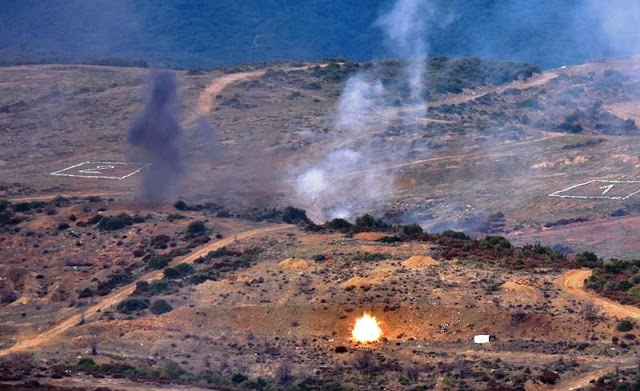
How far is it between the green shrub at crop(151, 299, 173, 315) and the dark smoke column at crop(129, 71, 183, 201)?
20.7 meters

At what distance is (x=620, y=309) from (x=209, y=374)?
51.4ft

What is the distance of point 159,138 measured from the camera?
81688mm

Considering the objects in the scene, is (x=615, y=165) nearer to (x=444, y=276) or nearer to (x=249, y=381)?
(x=444, y=276)

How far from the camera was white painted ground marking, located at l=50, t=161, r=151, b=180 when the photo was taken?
81375mm

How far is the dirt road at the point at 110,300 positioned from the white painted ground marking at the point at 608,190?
19.0 meters

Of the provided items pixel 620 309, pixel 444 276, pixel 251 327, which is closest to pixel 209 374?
pixel 251 327

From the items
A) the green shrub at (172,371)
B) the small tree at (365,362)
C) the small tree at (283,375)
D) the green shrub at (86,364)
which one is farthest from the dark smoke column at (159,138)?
the small tree at (365,362)

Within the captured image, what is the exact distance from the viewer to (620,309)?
47.2 meters

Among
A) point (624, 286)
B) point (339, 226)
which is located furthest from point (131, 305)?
point (624, 286)

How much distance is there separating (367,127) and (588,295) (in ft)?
152

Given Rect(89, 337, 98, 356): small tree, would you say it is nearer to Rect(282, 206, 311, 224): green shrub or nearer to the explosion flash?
the explosion flash

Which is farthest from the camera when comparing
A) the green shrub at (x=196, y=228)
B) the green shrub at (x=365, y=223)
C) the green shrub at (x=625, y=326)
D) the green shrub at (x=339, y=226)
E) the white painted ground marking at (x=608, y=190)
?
the white painted ground marking at (x=608, y=190)

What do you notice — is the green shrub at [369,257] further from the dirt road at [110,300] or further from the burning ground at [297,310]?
the dirt road at [110,300]

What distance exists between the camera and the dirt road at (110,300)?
48125mm
